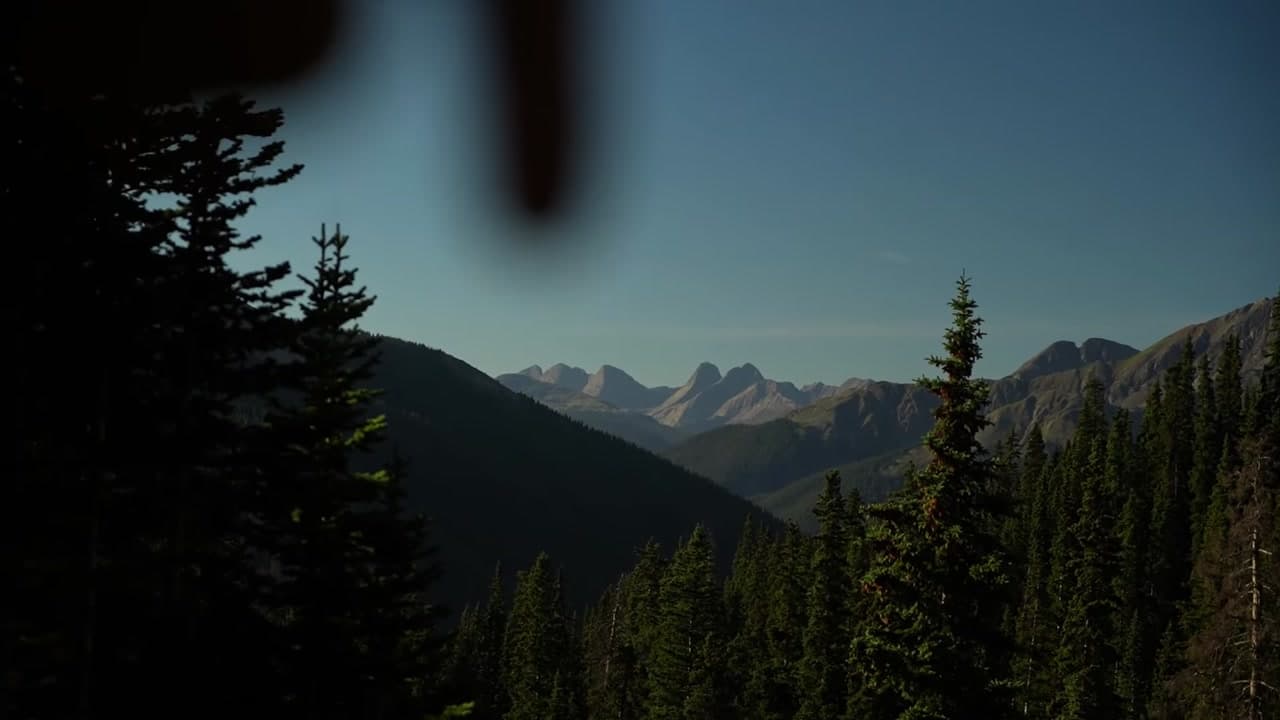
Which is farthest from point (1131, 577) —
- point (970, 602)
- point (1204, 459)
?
point (970, 602)

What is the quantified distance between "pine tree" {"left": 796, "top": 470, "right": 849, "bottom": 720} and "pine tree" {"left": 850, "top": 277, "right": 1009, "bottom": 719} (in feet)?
69.3

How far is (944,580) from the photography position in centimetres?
1855

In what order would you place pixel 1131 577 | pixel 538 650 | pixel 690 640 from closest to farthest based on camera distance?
pixel 690 640
pixel 538 650
pixel 1131 577

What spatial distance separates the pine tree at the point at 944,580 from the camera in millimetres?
18312

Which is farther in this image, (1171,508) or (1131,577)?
(1171,508)

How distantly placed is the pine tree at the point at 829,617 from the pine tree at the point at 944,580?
69.3 ft

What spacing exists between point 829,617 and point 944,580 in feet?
79.5

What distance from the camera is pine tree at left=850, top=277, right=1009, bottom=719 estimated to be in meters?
18.3

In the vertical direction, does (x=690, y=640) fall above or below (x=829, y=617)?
below

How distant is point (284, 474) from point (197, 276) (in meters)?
2.88

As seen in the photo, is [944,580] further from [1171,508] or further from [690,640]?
[1171,508]

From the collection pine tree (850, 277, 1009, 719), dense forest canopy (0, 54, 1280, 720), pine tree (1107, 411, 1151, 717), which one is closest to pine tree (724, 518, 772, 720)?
pine tree (1107, 411, 1151, 717)

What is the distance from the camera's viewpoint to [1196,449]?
88062mm

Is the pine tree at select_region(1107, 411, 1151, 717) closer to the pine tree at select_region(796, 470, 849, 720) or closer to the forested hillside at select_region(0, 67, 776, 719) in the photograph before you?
the pine tree at select_region(796, 470, 849, 720)
